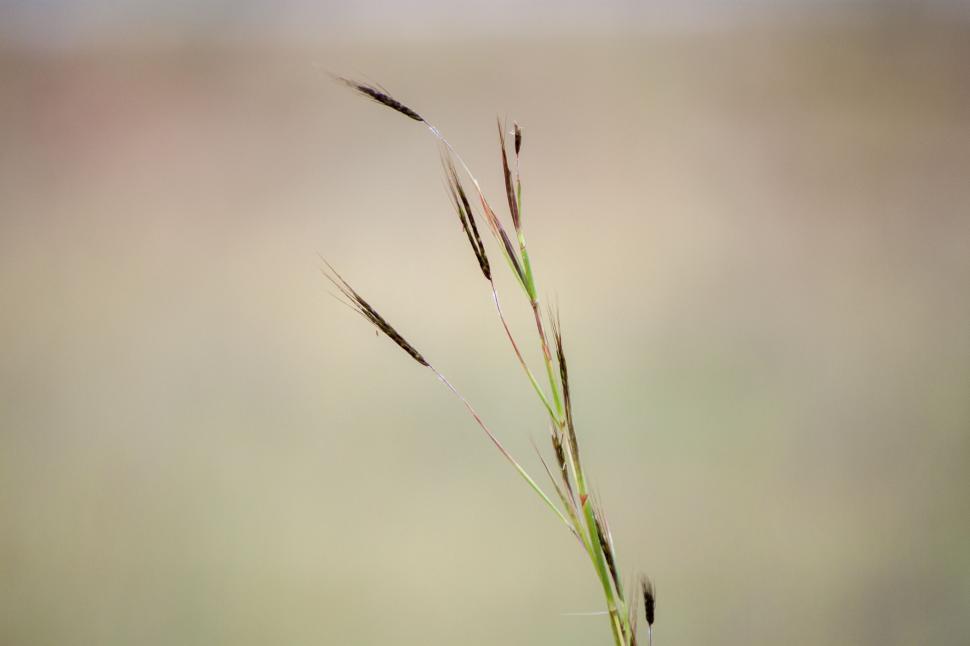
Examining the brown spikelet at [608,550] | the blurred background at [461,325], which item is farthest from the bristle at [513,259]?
the blurred background at [461,325]

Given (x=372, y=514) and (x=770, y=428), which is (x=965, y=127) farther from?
(x=372, y=514)

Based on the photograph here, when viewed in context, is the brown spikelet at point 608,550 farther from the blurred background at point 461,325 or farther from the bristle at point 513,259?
the blurred background at point 461,325

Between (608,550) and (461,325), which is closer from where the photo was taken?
(608,550)

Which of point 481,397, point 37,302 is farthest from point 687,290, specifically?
point 37,302

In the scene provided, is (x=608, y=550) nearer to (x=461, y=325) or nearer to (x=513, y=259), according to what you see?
(x=513, y=259)

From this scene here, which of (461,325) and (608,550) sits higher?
(461,325)

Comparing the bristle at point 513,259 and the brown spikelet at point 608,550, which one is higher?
the bristle at point 513,259

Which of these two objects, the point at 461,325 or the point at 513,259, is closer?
the point at 513,259

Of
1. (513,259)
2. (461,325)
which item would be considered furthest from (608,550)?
(461,325)

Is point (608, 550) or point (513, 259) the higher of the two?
point (513, 259)
